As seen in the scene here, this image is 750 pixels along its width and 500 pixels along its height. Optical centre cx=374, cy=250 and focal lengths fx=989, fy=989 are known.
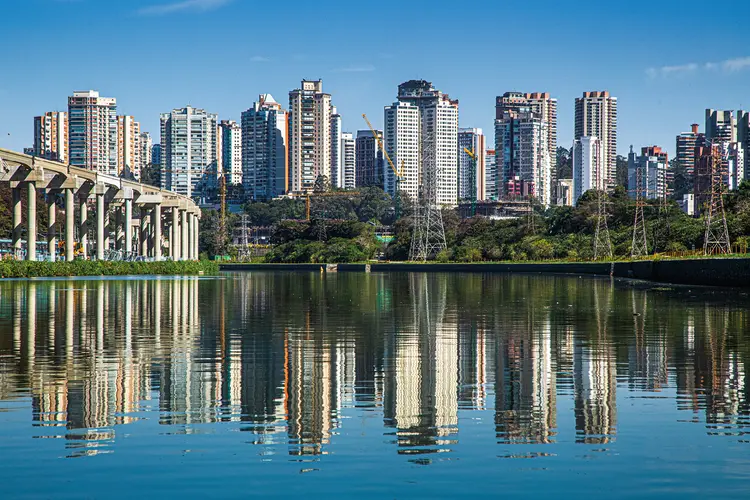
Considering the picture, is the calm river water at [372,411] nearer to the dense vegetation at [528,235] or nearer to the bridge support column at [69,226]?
the bridge support column at [69,226]

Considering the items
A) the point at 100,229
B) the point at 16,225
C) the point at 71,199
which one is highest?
the point at 71,199

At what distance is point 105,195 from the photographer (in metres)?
90.1

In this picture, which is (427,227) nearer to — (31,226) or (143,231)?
(143,231)

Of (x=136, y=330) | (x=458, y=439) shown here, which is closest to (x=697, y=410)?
(x=458, y=439)

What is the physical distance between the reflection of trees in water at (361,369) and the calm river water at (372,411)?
0.16 feet

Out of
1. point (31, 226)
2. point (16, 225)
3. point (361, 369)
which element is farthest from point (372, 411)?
point (16, 225)

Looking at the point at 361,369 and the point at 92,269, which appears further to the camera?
the point at 92,269

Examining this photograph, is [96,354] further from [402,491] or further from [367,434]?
[402,491]

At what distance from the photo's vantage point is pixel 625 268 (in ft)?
250

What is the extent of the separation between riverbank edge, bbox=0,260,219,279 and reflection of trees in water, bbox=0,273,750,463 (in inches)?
1397

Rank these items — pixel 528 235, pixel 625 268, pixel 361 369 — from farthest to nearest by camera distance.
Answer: pixel 528 235 < pixel 625 268 < pixel 361 369

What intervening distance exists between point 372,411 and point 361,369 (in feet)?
11.8

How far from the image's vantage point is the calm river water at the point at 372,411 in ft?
26.4

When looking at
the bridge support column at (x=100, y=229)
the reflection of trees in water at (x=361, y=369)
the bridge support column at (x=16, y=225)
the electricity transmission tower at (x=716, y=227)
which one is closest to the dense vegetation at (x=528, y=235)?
the electricity transmission tower at (x=716, y=227)
